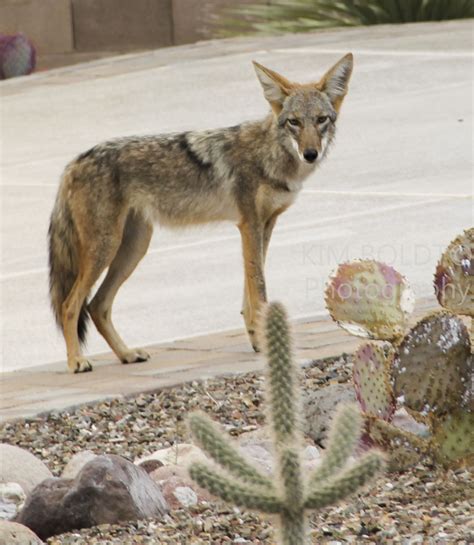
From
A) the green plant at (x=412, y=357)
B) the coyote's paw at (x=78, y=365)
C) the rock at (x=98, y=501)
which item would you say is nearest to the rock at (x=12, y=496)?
the rock at (x=98, y=501)

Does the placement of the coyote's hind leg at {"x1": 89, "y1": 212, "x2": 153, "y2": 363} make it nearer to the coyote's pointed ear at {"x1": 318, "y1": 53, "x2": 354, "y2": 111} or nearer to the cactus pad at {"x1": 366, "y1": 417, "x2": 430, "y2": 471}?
the coyote's pointed ear at {"x1": 318, "y1": 53, "x2": 354, "y2": 111}

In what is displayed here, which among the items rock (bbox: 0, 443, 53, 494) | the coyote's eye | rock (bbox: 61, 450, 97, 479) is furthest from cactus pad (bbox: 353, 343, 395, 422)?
the coyote's eye

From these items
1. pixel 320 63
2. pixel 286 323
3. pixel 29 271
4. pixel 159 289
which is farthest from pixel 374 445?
pixel 320 63

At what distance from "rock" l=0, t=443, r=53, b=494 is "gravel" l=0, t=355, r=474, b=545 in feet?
0.84

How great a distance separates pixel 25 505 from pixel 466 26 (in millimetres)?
13818

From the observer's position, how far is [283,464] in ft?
10.1

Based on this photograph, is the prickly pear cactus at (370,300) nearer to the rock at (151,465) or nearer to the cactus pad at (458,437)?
the cactus pad at (458,437)

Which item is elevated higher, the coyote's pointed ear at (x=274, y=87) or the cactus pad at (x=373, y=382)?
the coyote's pointed ear at (x=274, y=87)

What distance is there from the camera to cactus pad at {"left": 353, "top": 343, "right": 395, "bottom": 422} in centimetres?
540

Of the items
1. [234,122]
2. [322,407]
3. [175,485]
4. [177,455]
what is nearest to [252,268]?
[322,407]

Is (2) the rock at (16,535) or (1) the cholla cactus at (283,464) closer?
(1) the cholla cactus at (283,464)

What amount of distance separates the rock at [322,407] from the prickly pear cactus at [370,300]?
0.46 m

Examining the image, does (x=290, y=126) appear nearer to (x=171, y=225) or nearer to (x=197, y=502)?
(x=171, y=225)

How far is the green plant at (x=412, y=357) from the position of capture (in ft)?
17.2
